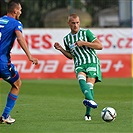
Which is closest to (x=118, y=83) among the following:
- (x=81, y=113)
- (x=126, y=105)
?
(x=126, y=105)

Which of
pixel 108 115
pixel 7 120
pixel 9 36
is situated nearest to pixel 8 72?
pixel 9 36

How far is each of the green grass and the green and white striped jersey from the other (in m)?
1.14

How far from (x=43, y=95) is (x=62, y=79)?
7166 millimetres

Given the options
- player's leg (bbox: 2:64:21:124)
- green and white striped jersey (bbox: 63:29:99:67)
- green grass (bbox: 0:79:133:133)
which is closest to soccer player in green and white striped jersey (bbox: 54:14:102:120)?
green and white striped jersey (bbox: 63:29:99:67)

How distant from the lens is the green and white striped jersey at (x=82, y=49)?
13.1 metres

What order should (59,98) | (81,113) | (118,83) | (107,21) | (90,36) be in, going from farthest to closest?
1. (107,21)
2. (118,83)
3. (59,98)
4. (81,113)
5. (90,36)

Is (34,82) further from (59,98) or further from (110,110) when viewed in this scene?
(110,110)

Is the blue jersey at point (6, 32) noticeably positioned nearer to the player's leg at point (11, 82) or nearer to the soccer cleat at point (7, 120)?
the player's leg at point (11, 82)

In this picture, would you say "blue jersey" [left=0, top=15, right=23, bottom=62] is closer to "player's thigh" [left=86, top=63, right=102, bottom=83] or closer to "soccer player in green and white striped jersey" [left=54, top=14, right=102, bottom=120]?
"soccer player in green and white striped jersey" [left=54, top=14, right=102, bottom=120]

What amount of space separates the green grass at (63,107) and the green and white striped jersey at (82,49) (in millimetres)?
1135

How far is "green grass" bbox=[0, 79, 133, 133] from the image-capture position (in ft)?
37.8

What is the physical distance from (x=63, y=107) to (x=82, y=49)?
8.87 feet

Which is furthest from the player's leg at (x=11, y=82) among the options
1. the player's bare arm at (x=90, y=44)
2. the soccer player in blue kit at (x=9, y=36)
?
the player's bare arm at (x=90, y=44)

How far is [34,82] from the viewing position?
979 inches
